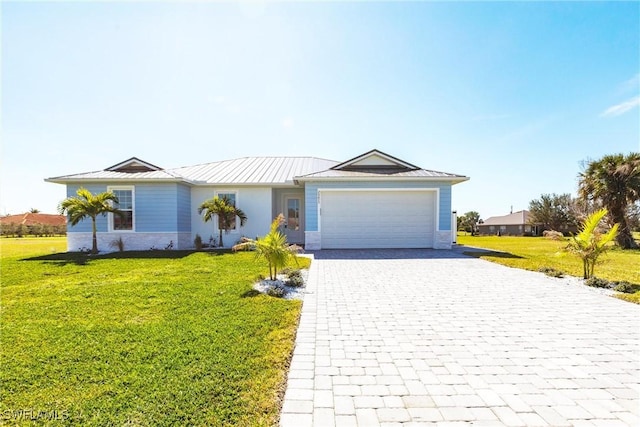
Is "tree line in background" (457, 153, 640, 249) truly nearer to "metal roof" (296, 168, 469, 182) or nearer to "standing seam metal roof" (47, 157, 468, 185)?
"metal roof" (296, 168, 469, 182)

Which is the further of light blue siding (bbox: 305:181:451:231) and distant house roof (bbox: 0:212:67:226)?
distant house roof (bbox: 0:212:67:226)

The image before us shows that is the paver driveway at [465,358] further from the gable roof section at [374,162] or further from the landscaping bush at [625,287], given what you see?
the gable roof section at [374,162]

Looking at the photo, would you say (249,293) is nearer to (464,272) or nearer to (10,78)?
(464,272)

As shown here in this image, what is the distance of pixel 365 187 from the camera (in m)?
12.5

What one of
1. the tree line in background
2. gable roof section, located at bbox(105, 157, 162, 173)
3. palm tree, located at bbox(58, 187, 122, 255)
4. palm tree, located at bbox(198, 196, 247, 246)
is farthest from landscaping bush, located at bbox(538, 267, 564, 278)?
gable roof section, located at bbox(105, 157, 162, 173)

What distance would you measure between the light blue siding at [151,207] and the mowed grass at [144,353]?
6.54 metres

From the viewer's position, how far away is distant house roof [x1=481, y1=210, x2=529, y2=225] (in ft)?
146

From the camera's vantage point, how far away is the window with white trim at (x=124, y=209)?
503 inches

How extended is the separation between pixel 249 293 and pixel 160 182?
9.59 metres

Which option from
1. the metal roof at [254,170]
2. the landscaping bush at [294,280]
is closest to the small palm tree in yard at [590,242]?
the landscaping bush at [294,280]

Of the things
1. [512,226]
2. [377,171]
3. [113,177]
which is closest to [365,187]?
[377,171]

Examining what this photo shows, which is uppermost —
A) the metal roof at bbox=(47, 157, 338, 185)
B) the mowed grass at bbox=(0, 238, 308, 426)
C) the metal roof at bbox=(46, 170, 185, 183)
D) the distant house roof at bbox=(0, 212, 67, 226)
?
the metal roof at bbox=(47, 157, 338, 185)

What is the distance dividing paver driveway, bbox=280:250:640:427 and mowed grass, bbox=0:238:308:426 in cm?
41

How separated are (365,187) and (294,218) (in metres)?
4.75
